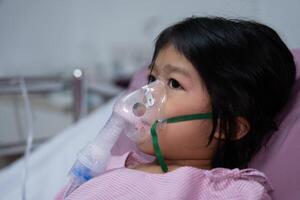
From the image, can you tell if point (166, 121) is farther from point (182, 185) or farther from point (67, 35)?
point (67, 35)

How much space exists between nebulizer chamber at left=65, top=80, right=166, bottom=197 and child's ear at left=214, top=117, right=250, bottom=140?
159 millimetres

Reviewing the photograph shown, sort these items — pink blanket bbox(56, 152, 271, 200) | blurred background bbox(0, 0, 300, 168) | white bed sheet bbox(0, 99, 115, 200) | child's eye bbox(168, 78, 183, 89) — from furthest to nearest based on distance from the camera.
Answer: blurred background bbox(0, 0, 300, 168)
white bed sheet bbox(0, 99, 115, 200)
child's eye bbox(168, 78, 183, 89)
pink blanket bbox(56, 152, 271, 200)

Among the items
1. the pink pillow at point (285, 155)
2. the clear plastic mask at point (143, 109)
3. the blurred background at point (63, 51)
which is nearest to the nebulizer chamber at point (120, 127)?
the clear plastic mask at point (143, 109)

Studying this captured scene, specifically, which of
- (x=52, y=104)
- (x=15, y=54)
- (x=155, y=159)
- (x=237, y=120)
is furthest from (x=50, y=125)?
(x=237, y=120)

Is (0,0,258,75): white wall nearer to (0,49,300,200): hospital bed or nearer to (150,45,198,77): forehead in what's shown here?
(0,49,300,200): hospital bed

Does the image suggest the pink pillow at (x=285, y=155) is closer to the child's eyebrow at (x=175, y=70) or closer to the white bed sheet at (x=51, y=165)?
the child's eyebrow at (x=175, y=70)

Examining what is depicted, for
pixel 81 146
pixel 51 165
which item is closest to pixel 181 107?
pixel 81 146

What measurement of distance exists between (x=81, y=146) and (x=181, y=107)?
0.65 m

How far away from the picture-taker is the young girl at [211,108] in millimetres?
797

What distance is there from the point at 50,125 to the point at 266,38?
1.75m

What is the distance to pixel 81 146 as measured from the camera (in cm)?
139

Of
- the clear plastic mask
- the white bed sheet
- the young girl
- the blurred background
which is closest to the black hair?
the young girl

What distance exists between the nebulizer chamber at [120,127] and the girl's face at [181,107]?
0.03 metres

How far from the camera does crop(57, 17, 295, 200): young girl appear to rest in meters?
0.80
